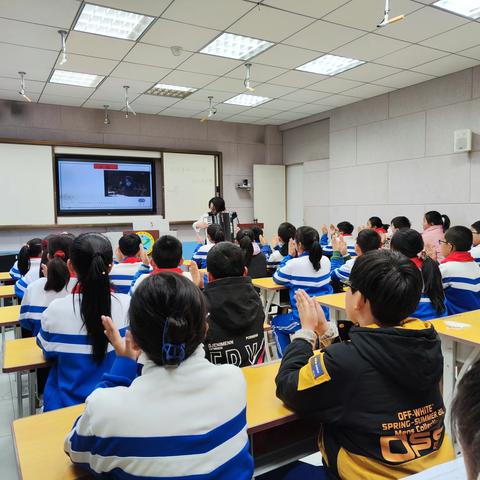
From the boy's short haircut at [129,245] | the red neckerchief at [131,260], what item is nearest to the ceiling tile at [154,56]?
the boy's short haircut at [129,245]

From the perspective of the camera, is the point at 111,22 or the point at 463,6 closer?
the point at 463,6

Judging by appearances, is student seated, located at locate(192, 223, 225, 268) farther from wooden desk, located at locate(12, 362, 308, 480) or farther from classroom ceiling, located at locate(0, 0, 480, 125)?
wooden desk, located at locate(12, 362, 308, 480)

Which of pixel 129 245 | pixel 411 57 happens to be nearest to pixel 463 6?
pixel 411 57

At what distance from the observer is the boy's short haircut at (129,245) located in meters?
3.25

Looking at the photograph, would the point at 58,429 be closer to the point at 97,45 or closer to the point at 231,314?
the point at 231,314

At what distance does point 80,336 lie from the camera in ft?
5.13

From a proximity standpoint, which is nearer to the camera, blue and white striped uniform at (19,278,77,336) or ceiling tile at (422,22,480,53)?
blue and white striped uniform at (19,278,77,336)

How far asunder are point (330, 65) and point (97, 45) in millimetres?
2856

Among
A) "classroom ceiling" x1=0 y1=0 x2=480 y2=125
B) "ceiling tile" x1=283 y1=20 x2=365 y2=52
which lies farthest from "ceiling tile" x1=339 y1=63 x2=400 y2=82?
"ceiling tile" x1=283 y1=20 x2=365 y2=52

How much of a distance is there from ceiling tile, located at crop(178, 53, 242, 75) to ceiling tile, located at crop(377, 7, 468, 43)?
1.77 m

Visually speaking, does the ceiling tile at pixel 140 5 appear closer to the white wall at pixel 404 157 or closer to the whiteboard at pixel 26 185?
the whiteboard at pixel 26 185

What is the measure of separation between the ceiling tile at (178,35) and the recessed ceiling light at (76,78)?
1.55 metres

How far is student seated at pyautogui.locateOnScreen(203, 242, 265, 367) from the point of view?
1.82m

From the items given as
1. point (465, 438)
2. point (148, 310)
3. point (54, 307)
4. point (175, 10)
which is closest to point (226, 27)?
point (175, 10)
